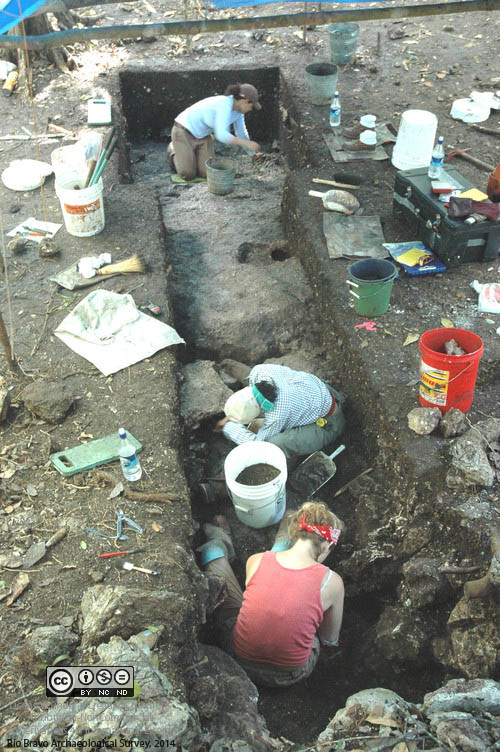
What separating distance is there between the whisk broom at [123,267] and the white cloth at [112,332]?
0.40 m

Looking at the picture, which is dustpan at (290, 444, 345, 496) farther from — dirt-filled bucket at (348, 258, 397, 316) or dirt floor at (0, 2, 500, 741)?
dirt-filled bucket at (348, 258, 397, 316)

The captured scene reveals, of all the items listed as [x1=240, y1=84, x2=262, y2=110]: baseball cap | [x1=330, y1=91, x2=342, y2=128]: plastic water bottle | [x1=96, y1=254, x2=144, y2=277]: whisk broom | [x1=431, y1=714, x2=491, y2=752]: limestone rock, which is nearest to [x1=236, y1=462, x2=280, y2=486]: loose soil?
[x1=431, y1=714, x2=491, y2=752]: limestone rock

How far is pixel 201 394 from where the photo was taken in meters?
4.83

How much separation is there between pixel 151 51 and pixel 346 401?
23.7 ft

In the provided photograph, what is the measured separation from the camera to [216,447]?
4.78 meters

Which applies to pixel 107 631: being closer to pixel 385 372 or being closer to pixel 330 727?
pixel 330 727

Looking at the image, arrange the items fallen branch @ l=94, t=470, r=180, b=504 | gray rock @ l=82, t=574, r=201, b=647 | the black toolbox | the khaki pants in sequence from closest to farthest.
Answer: gray rock @ l=82, t=574, r=201, b=647, fallen branch @ l=94, t=470, r=180, b=504, the black toolbox, the khaki pants

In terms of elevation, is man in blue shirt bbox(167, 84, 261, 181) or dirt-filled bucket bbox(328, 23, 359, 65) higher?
dirt-filled bucket bbox(328, 23, 359, 65)

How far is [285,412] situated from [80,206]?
274 centimetres

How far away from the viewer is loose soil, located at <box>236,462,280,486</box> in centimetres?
416

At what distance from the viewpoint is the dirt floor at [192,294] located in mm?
3496

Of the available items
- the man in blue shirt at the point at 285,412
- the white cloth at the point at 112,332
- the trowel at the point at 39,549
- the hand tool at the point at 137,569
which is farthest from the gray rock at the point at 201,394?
the hand tool at the point at 137,569

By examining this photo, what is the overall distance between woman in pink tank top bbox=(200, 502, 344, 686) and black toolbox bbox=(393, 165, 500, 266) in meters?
2.70

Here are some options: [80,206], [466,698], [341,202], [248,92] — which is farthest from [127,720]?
[248,92]
